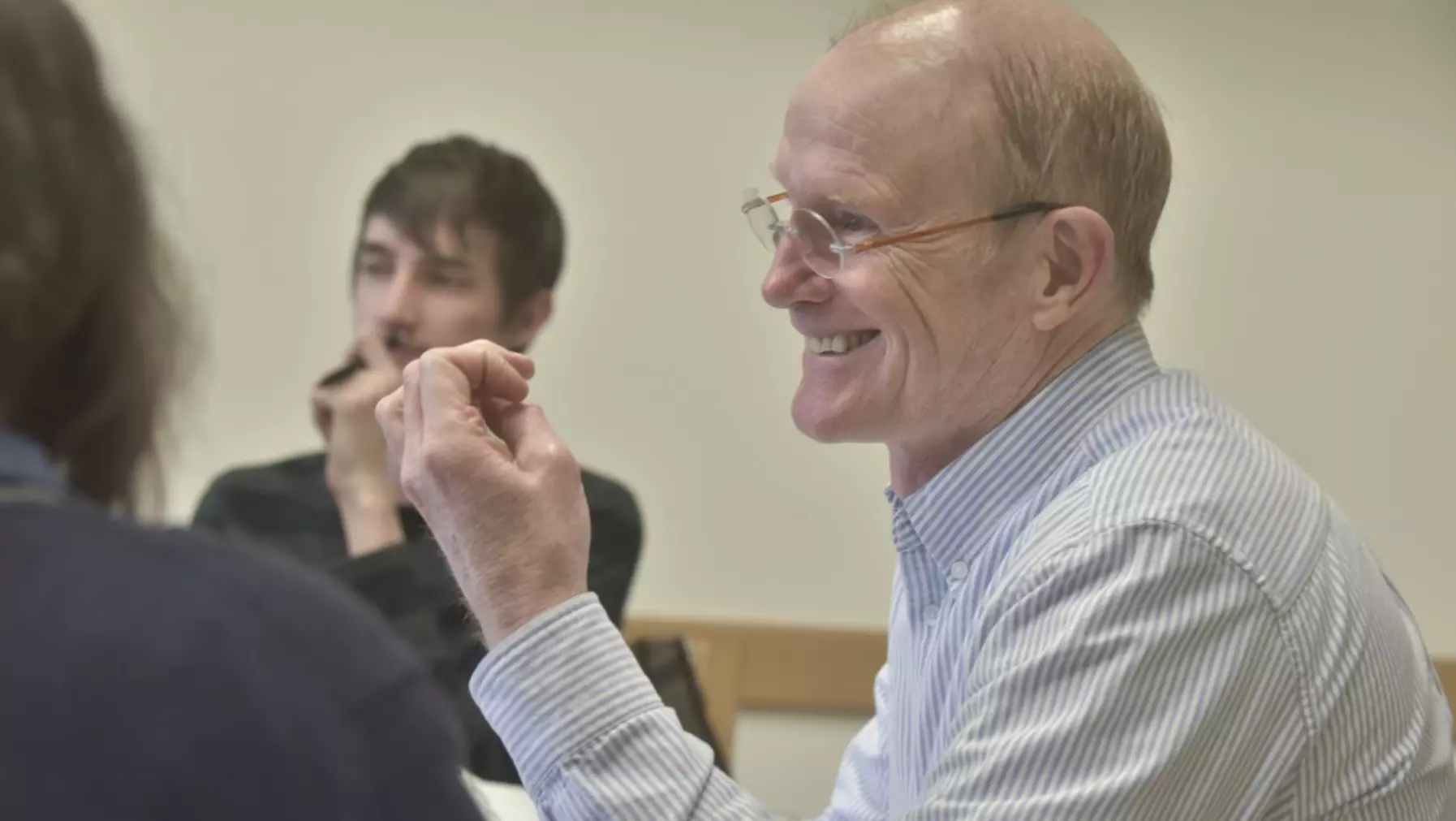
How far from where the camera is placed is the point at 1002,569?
0.87 metres

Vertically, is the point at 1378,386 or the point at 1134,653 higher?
the point at 1134,653

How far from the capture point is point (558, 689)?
81cm

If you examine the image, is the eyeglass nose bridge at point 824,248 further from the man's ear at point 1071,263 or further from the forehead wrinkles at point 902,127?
the man's ear at point 1071,263

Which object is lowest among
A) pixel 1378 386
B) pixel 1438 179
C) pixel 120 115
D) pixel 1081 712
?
pixel 1378 386

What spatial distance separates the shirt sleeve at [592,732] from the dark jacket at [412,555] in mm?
397

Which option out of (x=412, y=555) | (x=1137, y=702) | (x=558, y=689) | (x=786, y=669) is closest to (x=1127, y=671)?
(x=1137, y=702)

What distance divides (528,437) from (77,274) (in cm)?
44

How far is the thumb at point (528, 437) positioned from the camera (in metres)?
0.88

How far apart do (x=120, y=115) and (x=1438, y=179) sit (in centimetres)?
220

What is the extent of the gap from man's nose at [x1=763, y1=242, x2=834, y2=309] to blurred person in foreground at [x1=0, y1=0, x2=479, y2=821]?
0.63m

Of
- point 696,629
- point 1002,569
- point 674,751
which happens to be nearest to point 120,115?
point 674,751

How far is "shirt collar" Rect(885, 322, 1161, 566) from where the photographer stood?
934mm

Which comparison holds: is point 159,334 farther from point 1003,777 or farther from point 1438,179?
point 1438,179

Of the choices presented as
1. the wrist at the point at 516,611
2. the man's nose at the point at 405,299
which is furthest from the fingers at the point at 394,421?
the man's nose at the point at 405,299
